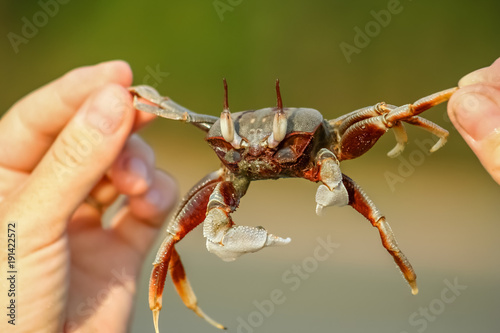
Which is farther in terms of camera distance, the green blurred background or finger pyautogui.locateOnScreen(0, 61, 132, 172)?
the green blurred background

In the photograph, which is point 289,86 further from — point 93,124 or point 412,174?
point 93,124

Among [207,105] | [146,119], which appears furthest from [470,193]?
[146,119]

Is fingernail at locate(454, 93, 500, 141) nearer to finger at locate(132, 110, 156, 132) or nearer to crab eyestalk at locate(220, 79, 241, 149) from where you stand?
crab eyestalk at locate(220, 79, 241, 149)

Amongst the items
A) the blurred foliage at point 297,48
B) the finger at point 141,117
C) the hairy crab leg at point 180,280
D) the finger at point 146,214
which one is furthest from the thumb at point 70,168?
the blurred foliage at point 297,48

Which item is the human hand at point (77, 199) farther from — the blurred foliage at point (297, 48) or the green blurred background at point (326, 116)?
the blurred foliage at point (297, 48)

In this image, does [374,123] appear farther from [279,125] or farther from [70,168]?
[70,168]

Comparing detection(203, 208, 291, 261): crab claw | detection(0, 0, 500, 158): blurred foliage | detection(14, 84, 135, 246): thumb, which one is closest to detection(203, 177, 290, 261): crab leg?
detection(203, 208, 291, 261): crab claw
